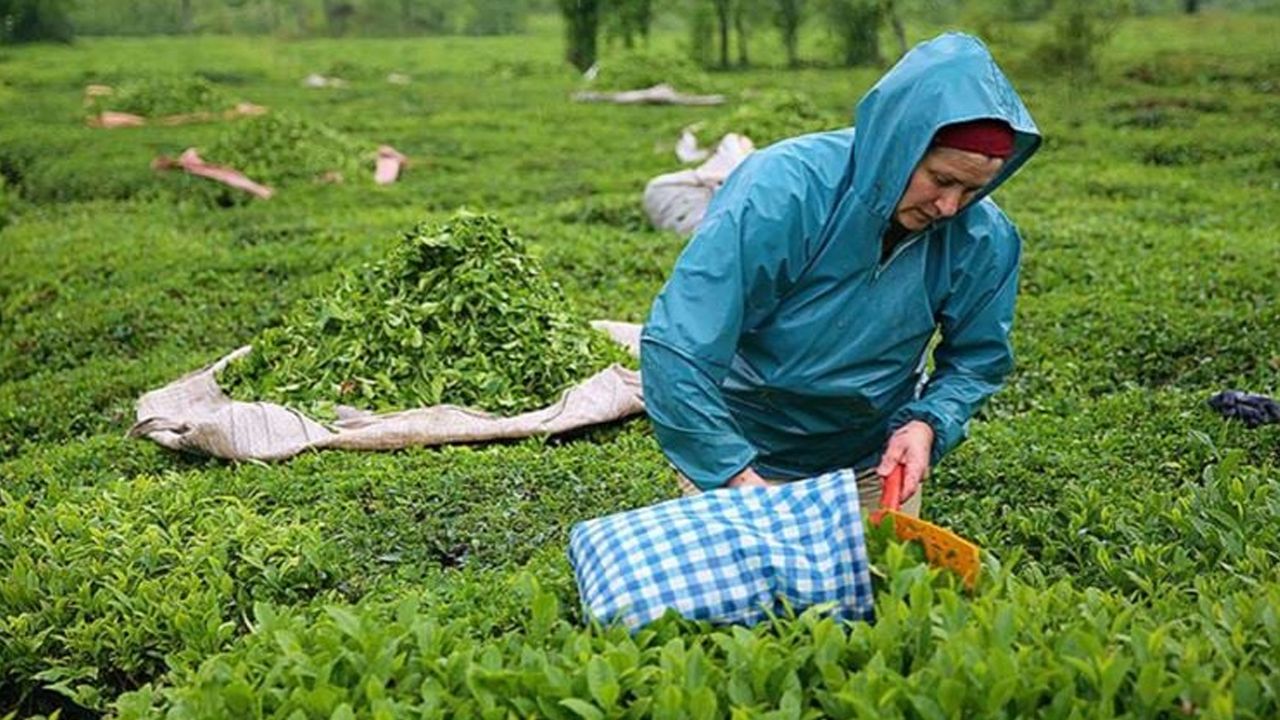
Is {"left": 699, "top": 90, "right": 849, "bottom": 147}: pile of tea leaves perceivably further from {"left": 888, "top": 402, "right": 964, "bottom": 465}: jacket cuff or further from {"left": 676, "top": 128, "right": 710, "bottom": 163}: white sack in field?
{"left": 888, "top": 402, "right": 964, "bottom": 465}: jacket cuff

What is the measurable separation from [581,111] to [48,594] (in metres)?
15.4

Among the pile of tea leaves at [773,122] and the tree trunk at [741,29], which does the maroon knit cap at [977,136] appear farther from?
the tree trunk at [741,29]

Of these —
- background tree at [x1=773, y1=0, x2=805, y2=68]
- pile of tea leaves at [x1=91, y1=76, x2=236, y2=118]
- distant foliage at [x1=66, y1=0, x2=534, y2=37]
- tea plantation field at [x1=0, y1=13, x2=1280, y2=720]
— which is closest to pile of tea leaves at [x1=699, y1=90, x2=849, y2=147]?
tea plantation field at [x1=0, y1=13, x2=1280, y2=720]

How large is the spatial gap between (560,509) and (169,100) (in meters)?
14.8

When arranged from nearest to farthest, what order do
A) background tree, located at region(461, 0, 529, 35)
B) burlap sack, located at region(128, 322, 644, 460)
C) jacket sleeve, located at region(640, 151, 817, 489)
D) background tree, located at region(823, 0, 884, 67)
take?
jacket sleeve, located at region(640, 151, 817, 489)
burlap sack, located at region(128, 322, 644, 460)
background tree, located at region(823, 0, 884, 67)
background tree, located at region(461, 0, 529, 35)

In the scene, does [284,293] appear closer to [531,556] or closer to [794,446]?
[531,556]

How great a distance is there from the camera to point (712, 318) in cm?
303

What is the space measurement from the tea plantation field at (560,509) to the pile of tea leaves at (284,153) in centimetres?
26

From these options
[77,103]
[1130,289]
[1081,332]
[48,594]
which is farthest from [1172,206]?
[77,103]

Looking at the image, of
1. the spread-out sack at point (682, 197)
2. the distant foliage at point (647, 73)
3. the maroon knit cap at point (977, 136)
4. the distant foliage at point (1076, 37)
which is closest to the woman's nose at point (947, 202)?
the maroon knit cap at point (977, 136)

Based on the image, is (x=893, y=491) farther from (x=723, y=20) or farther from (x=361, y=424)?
(x=723, y=20)

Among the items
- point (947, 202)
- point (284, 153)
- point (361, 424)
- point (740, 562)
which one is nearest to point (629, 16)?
point (284, 153)

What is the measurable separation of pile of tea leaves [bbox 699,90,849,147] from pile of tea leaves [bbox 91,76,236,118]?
6956 mm

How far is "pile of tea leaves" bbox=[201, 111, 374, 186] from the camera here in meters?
12.6
